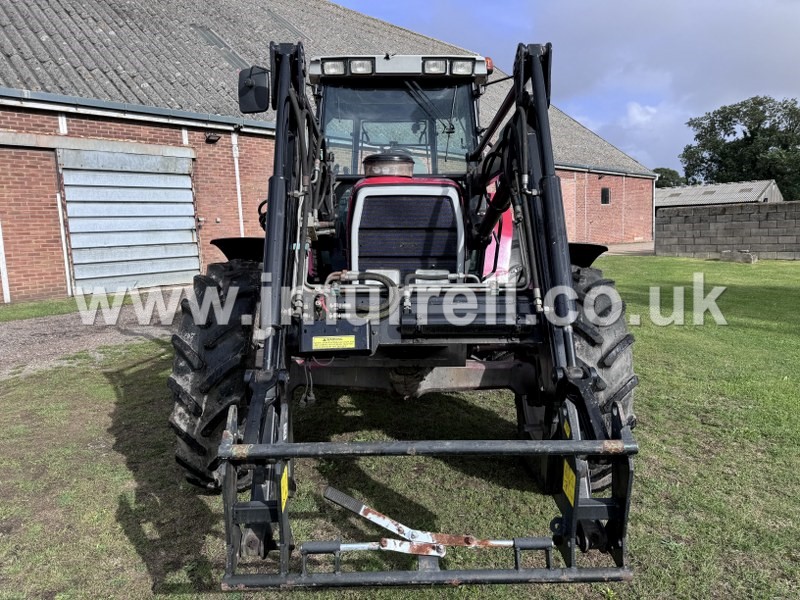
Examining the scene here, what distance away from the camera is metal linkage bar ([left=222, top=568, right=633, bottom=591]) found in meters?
1.94

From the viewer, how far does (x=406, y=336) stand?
262 cm

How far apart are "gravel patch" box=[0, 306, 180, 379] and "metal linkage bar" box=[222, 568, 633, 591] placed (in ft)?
16.5

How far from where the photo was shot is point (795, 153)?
5575cm

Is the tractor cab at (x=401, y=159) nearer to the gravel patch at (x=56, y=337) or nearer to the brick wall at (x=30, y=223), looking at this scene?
the gravel patch at (x=56, y=337)

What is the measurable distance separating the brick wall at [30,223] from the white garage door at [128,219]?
0.26 metres

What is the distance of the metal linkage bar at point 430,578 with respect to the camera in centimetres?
194

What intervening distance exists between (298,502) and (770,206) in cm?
1818

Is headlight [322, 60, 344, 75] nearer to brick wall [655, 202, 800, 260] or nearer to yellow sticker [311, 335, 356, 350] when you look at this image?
yellow sticker [311, 335, 356, 350]

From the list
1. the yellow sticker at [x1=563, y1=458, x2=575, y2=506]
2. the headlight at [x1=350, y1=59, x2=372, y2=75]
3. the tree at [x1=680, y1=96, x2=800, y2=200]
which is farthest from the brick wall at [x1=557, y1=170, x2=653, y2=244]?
the tree at [x1=680, y1=96, x2=800, y2=200]

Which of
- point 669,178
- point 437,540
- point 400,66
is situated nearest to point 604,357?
point 437,540

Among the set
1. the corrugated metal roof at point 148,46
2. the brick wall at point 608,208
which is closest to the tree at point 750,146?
the brick wall at point 608,208

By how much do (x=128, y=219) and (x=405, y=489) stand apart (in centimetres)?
974

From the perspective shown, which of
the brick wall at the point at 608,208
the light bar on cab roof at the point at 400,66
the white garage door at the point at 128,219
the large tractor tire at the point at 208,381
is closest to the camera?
the large tractor tire at the point at 208,381

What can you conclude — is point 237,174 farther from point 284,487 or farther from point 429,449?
point 429,449
